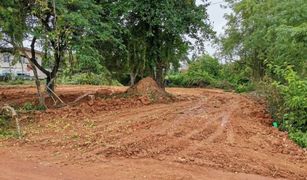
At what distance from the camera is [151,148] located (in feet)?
22.8

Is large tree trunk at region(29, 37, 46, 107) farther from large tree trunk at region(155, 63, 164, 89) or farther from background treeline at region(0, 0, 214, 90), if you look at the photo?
large tree trunk at region(155, 63, 164, 89)

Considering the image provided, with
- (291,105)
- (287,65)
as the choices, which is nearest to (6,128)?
(291,105)

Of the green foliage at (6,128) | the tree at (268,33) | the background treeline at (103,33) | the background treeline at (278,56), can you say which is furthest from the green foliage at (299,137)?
the green foliage at (6,128)

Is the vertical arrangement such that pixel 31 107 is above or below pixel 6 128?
above

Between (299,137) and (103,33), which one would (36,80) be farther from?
(299,137)

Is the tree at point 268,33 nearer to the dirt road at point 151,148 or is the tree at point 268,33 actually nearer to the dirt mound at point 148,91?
the dirt road at point 151,148

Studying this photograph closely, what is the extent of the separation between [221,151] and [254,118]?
12.6 feet

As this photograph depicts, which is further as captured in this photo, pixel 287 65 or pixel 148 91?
pixel 148 91

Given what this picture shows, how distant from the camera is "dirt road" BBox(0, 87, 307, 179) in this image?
5840 mm

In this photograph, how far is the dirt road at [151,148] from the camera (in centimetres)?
584

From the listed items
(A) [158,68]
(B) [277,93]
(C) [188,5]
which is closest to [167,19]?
(C) [188,5]

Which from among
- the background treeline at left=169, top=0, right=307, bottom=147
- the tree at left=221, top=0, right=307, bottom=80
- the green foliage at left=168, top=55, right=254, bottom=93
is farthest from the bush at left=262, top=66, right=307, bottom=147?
the green foliage at left=168, top=55, right=254, bottom=93

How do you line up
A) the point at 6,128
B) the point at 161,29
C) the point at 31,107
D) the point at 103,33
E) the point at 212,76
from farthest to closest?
the point at 212,76 < the point at 161,29 < the point at 31,107 < the point at 103,33 < the point at 6,128

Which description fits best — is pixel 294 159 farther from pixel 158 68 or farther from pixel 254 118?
pixel 158 68
